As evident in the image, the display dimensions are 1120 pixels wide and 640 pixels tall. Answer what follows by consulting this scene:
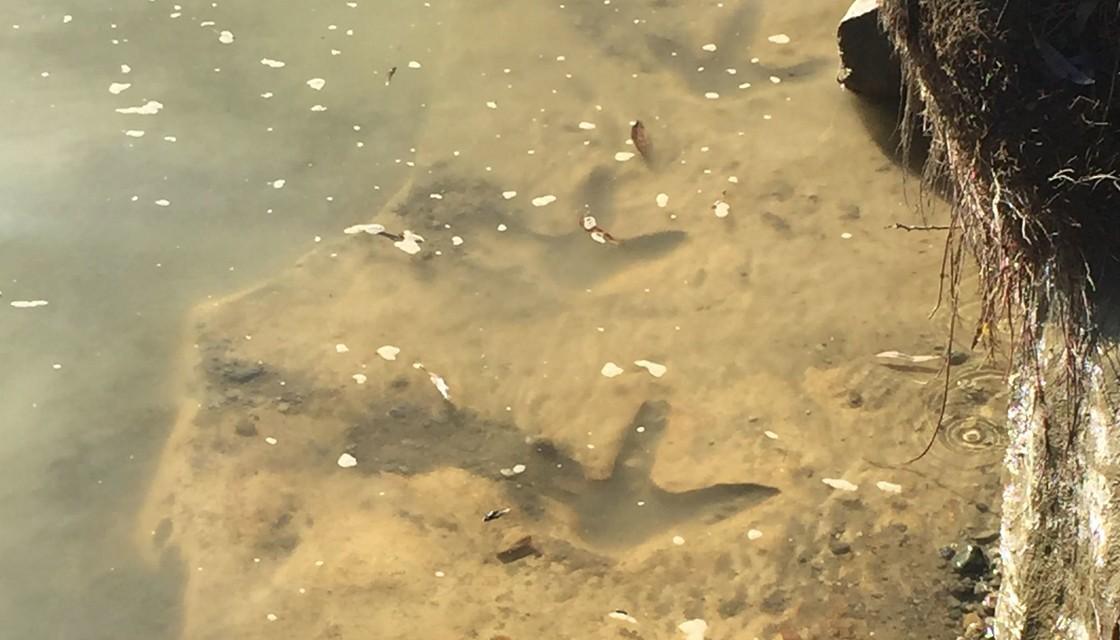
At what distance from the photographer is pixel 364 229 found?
465 cm

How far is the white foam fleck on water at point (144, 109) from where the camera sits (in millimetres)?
5195

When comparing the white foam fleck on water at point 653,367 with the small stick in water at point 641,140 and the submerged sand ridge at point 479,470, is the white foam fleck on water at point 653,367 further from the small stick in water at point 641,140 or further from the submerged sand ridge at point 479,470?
the small stick in water at point 641,140

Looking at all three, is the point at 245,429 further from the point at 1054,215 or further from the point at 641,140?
the point at 1054,215

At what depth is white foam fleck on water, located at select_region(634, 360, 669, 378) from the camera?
13.3 ft

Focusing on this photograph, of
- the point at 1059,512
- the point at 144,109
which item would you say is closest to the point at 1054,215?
the point at 1059,512

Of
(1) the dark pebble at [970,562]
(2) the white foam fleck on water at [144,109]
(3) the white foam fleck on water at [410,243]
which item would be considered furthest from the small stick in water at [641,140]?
(1) the dark pebble at [970,562]

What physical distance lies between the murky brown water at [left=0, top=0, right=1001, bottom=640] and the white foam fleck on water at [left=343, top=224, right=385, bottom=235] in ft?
0.14

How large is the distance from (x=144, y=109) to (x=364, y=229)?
52.9 inches

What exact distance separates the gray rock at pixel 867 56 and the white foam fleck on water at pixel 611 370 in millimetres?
1664

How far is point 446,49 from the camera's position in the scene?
18.1 feet

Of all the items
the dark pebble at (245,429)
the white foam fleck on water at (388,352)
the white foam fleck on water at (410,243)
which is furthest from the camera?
the white foam fleck on water at (410,243)

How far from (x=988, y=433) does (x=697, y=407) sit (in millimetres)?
914

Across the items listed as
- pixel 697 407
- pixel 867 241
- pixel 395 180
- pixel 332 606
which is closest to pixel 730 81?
pixel 867 241

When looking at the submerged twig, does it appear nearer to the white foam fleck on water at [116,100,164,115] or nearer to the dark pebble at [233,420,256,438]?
the dark pebble at [233,420,256,438]
